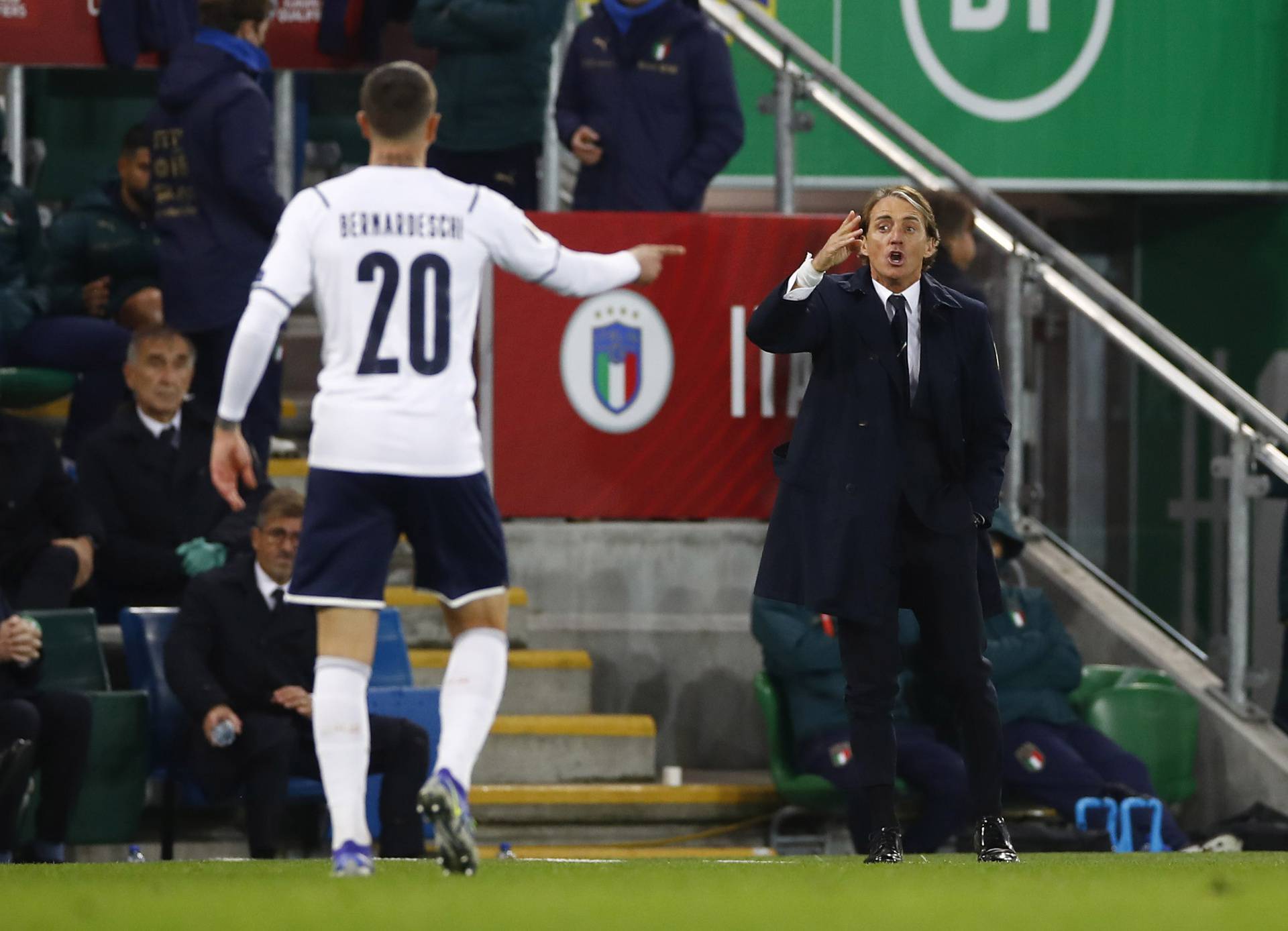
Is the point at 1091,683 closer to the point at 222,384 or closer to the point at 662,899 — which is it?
the point at 222,384

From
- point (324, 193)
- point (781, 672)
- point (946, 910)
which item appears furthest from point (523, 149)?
point (946, 910)

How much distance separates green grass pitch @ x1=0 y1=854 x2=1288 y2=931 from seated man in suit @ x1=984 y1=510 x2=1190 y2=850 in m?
3.01

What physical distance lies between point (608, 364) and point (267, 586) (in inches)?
79.1

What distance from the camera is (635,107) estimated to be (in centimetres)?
1000

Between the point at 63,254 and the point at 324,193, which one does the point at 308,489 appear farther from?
the point at 63,254

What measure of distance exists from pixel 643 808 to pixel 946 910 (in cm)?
417

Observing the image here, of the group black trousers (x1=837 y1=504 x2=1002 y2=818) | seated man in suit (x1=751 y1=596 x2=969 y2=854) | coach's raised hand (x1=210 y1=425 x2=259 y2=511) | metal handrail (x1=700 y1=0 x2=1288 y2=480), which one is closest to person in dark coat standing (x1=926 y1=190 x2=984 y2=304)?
metal handrail (x1=700 y1=0 x2=1288 y2=480)

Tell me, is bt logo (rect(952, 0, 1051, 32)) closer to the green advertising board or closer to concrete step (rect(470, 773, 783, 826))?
the green advertising board

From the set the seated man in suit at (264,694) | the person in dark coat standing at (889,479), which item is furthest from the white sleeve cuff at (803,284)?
the seated man in suit at (264,694)

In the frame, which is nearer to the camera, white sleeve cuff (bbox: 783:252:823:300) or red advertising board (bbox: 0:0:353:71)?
white sleeve cuff (bbox: 783:252:823:300)

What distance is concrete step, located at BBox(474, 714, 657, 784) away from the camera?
8.58 m

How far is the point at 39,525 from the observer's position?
8.41 metres

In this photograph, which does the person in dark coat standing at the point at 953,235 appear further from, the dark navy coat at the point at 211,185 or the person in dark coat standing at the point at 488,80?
the dark navy coat at the point at 211,185

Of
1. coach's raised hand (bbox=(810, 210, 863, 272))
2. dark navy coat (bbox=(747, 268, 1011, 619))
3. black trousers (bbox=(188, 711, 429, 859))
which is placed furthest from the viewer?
black trousers (bbox=(188, 711, 429, 859))
